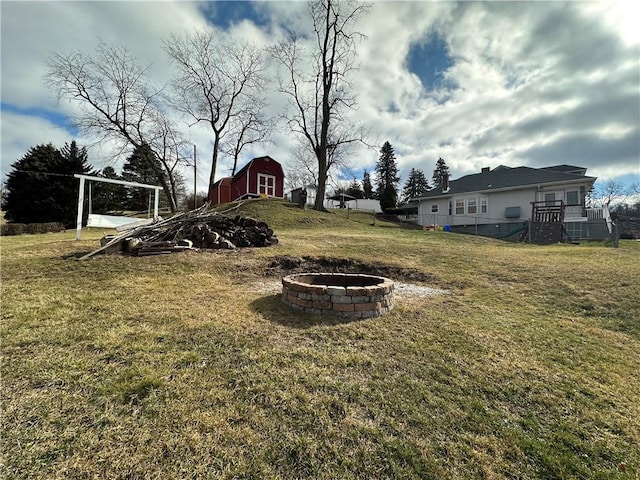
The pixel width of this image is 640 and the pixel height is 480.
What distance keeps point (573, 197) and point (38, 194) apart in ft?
104

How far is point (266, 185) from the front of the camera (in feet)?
87.3

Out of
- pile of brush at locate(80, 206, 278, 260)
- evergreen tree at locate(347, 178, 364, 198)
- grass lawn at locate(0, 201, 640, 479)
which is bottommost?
grass lawn at locate(0, 201, 640, 479)

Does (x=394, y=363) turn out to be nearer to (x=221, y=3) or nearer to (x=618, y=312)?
(x=618, y=312)

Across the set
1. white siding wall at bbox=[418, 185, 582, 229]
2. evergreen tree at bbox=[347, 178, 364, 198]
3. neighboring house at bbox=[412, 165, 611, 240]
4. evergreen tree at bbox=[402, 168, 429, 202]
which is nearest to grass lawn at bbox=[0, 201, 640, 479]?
neighboring house at bbox=[412, 165, 611, 240]

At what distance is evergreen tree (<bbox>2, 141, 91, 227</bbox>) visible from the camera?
55.6 feet

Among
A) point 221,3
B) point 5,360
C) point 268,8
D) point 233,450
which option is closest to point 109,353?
point 5,360

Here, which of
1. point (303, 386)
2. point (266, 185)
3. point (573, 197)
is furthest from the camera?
point (266, 185)

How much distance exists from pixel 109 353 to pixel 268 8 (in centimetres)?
1218

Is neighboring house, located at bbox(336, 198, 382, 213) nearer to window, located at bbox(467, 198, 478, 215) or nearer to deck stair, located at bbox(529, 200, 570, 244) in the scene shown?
window, located at bbox(467, 198, 478, 215)

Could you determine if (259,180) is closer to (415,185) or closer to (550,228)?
(550,228)

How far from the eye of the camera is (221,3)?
372 inches

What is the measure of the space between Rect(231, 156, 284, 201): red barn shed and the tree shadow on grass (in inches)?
859

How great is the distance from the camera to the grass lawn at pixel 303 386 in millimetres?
1763

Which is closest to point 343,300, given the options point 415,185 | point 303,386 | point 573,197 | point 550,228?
point 303,386
